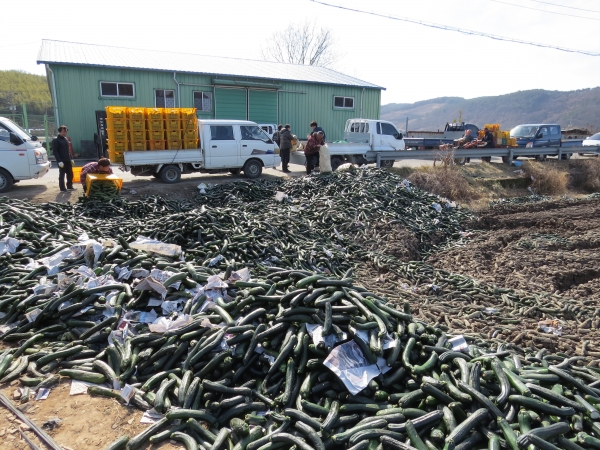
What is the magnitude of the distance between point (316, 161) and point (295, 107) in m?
11.8

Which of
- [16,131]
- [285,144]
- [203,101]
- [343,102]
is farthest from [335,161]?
[343,102]

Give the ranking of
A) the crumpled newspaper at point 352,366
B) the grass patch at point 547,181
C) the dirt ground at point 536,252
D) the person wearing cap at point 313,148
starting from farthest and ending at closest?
the grass patch at point 547,181, the person wearing cap at point 313,148, the dirt ground at point 536,252, the crumpled newspaper at point 352,366

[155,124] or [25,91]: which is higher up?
[25,91]

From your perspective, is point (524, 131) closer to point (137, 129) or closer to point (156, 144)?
point (156, 144)

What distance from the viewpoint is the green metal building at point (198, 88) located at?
2136 cm

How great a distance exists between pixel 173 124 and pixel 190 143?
84 centimetres

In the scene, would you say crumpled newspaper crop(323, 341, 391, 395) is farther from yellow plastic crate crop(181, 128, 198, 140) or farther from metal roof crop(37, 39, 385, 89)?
metal roof crop(37, 39, 385, 89)

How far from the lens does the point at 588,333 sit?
632cm

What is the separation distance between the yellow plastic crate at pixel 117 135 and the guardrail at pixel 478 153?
9.21m

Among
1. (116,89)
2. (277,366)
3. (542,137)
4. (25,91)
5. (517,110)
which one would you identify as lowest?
(277,366)

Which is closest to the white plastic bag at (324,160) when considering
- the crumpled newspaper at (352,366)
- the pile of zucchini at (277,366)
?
the pile of zucchini at (277,366)

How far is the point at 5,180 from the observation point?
12.9 meters

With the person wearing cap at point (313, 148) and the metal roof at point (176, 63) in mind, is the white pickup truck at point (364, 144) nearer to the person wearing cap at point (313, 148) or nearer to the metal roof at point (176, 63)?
the person wearing cap at point (313, 148)

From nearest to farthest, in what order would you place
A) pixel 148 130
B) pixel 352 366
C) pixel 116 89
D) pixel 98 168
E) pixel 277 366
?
pixel 352 366
pixel 277 366
pixel 98 168
pixel 148 130
pixel 116 89
